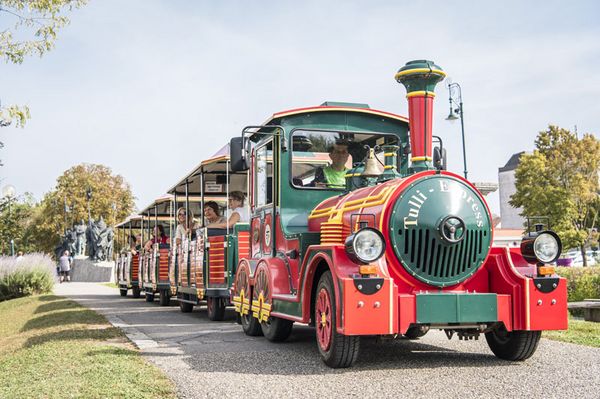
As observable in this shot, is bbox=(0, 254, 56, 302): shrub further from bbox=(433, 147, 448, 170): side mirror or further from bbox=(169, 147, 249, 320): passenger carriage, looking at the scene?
bbox=(433, 147, 448, 170): side mirror

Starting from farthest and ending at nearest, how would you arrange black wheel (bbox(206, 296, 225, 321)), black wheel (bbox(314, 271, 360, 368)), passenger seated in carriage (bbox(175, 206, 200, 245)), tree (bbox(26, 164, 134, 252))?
tree (bbox(26, 164, 134, 252)) → passenger seated in carriage (bbox(175, 206, 200, 245)) → black wheel (bbox(206, 296, 225, 321)) → black wheel (bbox(314, 271, 360, 368))

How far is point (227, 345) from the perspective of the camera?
8.43 metres

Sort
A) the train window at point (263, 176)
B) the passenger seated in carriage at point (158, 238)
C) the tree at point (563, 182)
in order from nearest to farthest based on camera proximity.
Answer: the train window at point (263, 176) < the passenger seated in carriage at point (158, 238) < the tree at point (563, 182)

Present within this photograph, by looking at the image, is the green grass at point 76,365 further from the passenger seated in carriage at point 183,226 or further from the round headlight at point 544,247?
the round headlight at point 544,247

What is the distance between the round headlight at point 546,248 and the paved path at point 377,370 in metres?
0.98

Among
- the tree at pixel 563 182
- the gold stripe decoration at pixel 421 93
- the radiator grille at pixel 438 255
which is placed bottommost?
the radiator grille at pixel 438 255

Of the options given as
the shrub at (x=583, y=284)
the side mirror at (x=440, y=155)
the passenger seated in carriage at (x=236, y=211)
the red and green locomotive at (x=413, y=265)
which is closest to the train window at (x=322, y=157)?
the red and green locomotive at (x=413, y=265)

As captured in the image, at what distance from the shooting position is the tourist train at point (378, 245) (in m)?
6.16

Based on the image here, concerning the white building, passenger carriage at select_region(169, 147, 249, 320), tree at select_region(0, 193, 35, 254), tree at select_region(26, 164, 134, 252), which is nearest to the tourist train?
passenger carriage at select_region(169, 147, 249, 320)

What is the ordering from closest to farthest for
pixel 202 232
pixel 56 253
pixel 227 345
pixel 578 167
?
pixel 227 345 → pixel 202 232 → pixel 578 167 → pixel 56 253

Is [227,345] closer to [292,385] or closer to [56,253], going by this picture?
[292,385]

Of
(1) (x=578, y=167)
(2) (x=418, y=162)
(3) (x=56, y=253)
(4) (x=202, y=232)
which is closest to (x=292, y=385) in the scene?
(2) (x=418, y=162)

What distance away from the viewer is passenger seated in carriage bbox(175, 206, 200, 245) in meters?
14.7

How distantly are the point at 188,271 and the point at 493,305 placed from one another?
890cm
